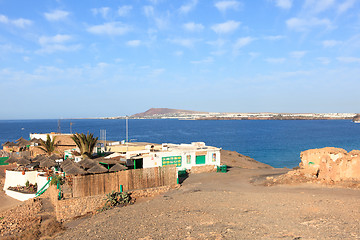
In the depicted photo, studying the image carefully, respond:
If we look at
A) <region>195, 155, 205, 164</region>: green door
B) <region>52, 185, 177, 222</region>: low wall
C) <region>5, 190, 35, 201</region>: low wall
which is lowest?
<region>5, 190, 35, 201</region>: low wall

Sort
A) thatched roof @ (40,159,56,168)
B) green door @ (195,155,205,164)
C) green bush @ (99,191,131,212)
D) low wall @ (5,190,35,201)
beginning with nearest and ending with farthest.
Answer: green bush @ (99,191,131,212) < low wall @ (5,190,35,201) < thatched roof @ (40,159,56,168) < green door @ (195,155,205,164)

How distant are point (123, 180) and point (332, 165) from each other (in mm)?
14055

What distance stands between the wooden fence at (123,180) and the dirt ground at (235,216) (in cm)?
131

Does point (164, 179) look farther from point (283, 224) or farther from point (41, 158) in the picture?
point (41, 158)

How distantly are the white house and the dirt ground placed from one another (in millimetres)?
4921

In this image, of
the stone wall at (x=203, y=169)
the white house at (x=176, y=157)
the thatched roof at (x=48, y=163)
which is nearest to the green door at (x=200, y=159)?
the white house at (x=176, y=157)

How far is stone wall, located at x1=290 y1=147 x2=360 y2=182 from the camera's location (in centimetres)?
1981

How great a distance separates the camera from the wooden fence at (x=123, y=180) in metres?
16.8

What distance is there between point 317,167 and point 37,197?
64.8 feet

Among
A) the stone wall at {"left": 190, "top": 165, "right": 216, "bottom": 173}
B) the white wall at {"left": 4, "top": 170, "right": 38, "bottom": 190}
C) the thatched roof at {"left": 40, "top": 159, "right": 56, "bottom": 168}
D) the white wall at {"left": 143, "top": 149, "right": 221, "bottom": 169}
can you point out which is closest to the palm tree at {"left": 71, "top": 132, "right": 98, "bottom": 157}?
the thatched roof at {"left": 40, "top": 159, "right": 56, "bottom": 168}

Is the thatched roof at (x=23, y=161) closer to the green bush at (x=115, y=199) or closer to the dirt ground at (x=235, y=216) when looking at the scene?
the green bush at (x=115, y=199)

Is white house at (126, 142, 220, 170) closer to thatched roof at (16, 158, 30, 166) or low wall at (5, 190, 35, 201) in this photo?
low wall at (5, 190, 35, 201)

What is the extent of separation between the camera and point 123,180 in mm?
18516

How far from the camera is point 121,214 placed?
15.2 metres
